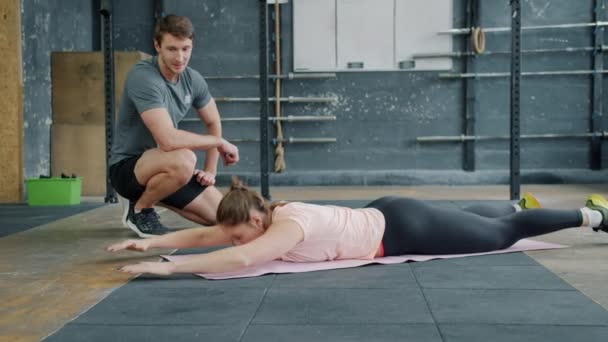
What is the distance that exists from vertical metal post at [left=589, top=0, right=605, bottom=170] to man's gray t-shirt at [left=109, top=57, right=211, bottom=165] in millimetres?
5096

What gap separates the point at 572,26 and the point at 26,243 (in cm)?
590

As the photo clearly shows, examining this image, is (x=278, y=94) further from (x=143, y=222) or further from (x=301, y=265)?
(x=301, y=265)

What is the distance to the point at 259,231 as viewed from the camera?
253 centimetres

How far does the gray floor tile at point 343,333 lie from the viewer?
1.79m

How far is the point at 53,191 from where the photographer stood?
550cm

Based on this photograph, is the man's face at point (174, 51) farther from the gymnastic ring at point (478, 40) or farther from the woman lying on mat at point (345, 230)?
the gymnastic ring at point (478, 40)

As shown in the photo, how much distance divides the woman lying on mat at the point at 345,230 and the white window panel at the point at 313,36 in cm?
459

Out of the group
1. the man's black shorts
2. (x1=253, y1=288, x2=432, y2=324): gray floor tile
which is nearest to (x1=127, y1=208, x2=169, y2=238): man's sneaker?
the man's black shorts

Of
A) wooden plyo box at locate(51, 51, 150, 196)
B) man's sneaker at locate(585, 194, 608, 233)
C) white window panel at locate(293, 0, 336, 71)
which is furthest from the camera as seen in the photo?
white window panel at locate(293, 0, 336, 71)

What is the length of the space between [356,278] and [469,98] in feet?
17.5

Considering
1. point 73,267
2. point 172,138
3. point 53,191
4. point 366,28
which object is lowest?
point 73,267

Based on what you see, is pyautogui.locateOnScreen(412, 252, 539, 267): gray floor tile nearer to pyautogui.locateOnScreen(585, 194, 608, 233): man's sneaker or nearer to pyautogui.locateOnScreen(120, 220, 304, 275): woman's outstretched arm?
pyautogui.locateOnScreen(585, 194, 608, 233): man's sneaker

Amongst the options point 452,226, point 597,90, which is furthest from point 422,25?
point 452,226

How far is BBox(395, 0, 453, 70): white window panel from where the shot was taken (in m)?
7.46
